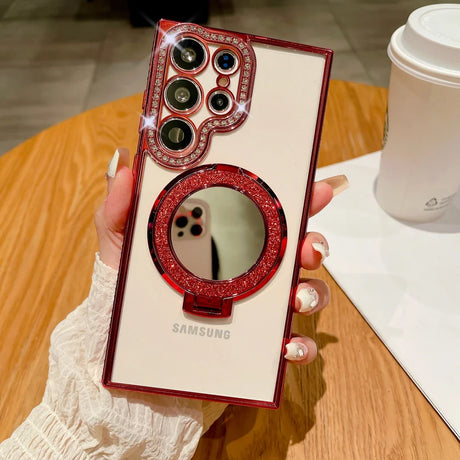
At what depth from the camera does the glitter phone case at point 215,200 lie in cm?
31

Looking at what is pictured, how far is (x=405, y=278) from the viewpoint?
451 millimetres

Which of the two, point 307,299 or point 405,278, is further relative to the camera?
point 405,278

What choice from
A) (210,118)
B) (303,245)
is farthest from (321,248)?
(210,118)

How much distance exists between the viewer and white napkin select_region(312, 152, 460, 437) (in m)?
0.39

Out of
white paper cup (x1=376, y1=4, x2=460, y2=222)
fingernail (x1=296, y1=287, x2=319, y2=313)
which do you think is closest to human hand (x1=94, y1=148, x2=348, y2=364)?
fingernail (x1=296, y1=287, x2=319, y2=313)

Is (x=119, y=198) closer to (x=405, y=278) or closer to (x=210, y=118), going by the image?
(x=210, y=118)

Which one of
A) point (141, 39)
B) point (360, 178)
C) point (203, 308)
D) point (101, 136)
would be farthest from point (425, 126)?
point (141, 39)

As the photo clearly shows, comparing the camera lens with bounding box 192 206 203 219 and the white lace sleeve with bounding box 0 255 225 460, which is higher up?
the camera lens with bounding box 192 206 203 219

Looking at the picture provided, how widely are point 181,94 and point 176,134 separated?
0.03 metres

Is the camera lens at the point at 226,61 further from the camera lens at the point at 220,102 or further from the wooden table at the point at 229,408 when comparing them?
the wooden table at the point at 229,408

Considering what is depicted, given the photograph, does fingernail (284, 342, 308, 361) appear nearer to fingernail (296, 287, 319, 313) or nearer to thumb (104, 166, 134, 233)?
fingernail (296, 287, 319, 313)

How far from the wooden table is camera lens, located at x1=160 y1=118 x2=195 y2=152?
0.66 feet

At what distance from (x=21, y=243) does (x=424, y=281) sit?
0.42 m

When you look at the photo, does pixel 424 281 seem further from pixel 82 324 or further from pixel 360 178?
pixel 82 324
